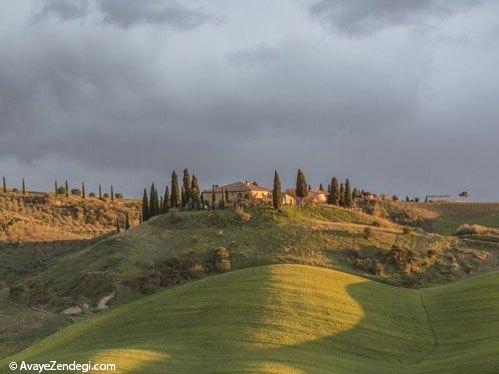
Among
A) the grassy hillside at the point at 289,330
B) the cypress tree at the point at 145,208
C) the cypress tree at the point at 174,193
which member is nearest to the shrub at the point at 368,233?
the grassy hillside at the point at 289,330

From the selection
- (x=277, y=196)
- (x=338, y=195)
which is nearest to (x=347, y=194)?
(x=338, y=195)

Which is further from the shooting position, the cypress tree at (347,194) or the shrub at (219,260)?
the cypress tree at (347,194)

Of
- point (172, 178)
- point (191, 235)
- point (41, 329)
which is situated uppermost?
point (172, 178)

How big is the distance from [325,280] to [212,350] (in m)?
19.4

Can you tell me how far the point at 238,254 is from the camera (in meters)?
70.6

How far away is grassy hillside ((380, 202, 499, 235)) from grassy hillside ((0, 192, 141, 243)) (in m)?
52.8

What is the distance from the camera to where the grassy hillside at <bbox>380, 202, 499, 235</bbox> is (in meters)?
122

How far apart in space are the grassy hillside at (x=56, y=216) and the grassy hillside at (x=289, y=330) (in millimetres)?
61220

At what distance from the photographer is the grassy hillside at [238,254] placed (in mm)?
64750

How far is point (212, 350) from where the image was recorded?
36.3 meters

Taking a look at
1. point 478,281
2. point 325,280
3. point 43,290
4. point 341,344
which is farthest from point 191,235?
point 341,344

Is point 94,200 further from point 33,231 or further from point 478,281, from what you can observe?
point 478,281

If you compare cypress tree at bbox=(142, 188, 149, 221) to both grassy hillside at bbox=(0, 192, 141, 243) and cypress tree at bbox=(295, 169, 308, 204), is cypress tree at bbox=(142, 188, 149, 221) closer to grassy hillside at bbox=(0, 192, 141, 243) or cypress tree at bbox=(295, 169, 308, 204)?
grassy hillside at bbox=(0, 192, 141, 243)

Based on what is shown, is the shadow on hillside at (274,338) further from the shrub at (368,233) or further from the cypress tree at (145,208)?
the cypress tree at (145,208)
